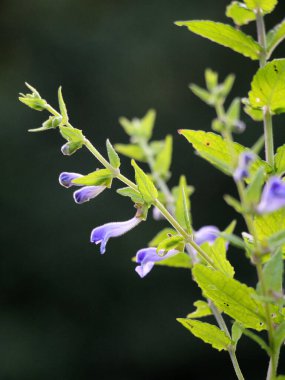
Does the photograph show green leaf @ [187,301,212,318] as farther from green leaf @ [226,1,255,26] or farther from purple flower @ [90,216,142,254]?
green leaf @ [226,1,255,26]

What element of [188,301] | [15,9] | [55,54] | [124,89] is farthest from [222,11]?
[188,301]

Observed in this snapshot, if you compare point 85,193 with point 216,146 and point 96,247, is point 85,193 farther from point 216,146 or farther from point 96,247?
point 96,247

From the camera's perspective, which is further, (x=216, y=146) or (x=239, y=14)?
(x=239, y=14)

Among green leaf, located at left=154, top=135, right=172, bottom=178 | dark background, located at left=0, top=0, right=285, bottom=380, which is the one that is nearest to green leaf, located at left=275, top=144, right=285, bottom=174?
green leaf, located at left=154, top=135, right=172, bottom=178

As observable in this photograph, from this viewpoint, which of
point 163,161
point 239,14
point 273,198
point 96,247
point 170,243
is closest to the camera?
point 273,198

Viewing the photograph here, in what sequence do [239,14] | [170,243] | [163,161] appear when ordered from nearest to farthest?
[170,243]
[239,14]
[163,161]

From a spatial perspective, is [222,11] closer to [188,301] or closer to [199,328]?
[188,301]

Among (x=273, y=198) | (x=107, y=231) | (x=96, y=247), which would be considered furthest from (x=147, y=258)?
(x=96, y=247)

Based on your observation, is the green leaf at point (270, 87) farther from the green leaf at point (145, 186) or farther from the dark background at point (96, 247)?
the dark background at point (96, 247)
